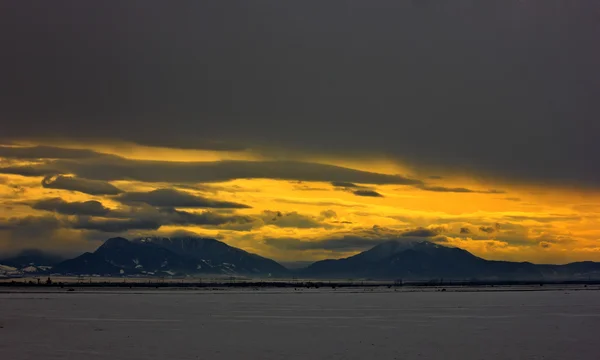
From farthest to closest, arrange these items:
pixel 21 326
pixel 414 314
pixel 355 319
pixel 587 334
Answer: pixel 414 314, pixel 355 319, pixel 21 326, pixel 587 334

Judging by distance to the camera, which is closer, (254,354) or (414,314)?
(254,354)

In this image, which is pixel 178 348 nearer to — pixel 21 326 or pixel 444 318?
pixel 21 326

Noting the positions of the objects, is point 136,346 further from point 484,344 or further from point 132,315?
point 132,315

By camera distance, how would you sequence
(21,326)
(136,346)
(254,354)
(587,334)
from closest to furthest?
(254,354)
(136,346)
(587,334)
(21,326)

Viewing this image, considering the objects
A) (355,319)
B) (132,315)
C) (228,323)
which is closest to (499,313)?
(355,319)

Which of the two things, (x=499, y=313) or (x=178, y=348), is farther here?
(x=499, y=313)

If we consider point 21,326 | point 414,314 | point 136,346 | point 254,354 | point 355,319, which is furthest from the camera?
point 414,314

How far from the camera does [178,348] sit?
55.3 meters

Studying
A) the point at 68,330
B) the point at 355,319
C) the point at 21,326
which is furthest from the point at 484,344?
the point at 21,326

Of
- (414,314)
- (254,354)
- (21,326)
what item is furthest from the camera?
(414,314)

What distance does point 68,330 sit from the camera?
6981 cm

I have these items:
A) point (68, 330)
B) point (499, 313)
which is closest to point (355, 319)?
point (499, 313)

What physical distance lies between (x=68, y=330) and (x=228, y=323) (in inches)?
674

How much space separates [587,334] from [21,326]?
52854 mm
